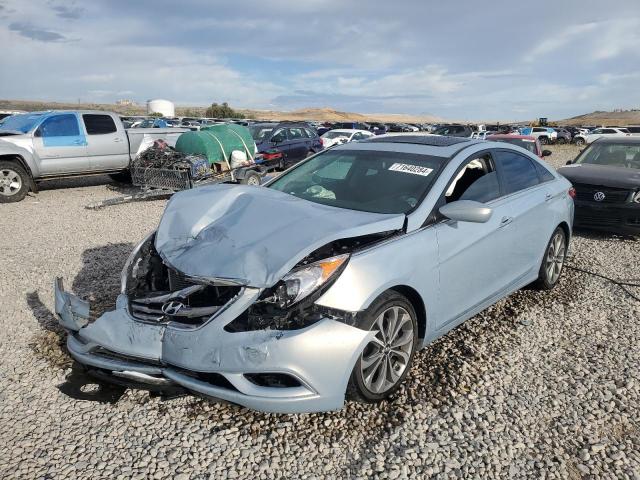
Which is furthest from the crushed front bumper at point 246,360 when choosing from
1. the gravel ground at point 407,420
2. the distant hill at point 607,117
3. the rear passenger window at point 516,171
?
the distant hill at point 607,117

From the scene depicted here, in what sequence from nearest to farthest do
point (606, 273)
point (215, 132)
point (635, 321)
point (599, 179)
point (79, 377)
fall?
point (79, 377)
point (635, 321)
point (606, 273)
point (599, 179)
point (215, 132)

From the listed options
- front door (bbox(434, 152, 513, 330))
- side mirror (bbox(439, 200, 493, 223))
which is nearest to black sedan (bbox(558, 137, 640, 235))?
front door (bbox(434, 152, 513, 330))

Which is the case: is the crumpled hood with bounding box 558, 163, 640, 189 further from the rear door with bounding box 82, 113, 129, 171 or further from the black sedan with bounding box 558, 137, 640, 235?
the rear door with bounding box 82, 113, 129, 171

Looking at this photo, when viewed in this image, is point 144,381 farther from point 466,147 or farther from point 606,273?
point 606,273

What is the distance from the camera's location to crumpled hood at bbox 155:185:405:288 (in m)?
2.89

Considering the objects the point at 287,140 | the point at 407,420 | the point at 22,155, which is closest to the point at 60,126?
the point at 22,155

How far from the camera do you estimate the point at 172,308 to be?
9.70 feet

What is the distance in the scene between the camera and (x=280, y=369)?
265 centimetres

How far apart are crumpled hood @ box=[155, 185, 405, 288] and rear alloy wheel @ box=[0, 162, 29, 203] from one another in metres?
8.43

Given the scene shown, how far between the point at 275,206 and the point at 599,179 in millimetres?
6177

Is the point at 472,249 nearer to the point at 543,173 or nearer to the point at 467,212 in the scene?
the point at 467,212

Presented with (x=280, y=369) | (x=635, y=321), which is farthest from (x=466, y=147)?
(x=280, y=369)

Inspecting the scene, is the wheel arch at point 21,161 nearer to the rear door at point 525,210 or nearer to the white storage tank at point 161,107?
the rear door at point 525,210

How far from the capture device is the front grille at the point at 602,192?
7469 millimetres
